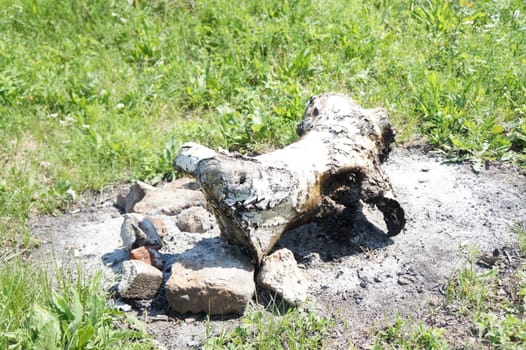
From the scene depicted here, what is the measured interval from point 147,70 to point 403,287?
3.71m

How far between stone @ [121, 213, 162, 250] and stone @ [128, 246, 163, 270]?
104mm

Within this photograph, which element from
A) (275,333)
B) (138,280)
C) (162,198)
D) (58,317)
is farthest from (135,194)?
(275,333)

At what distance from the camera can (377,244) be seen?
4605mm

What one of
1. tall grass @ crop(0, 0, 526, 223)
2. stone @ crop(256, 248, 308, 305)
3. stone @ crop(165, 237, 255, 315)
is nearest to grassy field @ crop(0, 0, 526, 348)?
tall grass @ crop(0, 0, 526, 223)

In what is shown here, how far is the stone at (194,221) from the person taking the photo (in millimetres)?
4707

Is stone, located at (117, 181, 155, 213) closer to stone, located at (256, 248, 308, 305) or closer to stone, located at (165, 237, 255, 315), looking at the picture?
stone, located at (165, 237, 255, 315)

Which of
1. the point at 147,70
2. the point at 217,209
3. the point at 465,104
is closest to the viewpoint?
the point at 217,209

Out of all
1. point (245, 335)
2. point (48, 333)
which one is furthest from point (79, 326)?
point (245, 335)

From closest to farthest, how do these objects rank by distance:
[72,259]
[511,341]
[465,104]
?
[511,341]
[72,259]
[465,104]

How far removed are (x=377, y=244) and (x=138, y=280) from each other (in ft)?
5.03

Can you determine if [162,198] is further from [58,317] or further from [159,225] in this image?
[58,317]

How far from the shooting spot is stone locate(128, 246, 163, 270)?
4.31m

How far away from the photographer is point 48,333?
3.41 meters

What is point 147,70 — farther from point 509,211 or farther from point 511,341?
point 511,341
